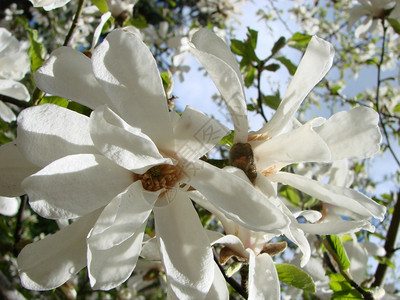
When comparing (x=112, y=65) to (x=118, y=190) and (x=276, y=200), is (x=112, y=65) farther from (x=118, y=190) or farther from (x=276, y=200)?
(x=276, y=200)

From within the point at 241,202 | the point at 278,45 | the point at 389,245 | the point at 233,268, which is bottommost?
the point at 389,245

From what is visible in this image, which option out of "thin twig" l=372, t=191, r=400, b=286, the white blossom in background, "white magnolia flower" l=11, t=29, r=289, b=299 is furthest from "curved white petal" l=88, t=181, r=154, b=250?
"thin twig" l=372, t=191, r=400, b=286

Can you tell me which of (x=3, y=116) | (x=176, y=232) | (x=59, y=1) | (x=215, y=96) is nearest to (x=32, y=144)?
(x=176, y=232)

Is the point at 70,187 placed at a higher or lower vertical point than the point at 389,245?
higher

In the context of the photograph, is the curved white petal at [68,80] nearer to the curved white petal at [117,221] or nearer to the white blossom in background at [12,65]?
the curved white petal at [117,221]

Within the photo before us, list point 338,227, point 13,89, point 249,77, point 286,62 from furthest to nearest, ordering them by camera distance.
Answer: point 249,77
point 286,62
point 13,89
point 338,227

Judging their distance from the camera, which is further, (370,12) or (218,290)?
(370,12)

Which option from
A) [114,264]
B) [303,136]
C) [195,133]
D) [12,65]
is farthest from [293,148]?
[12,65]

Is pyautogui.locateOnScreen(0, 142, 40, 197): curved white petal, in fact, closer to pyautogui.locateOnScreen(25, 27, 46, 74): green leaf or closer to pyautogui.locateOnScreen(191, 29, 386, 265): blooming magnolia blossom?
pyautogui.locateOnScreen(191, 29, 386, 265): blooming magnolia blossom

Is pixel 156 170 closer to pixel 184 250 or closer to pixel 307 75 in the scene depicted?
pixel 184 250
